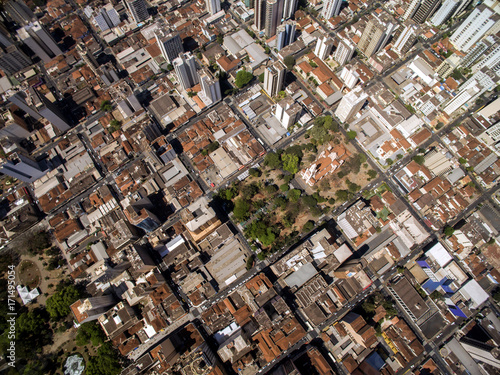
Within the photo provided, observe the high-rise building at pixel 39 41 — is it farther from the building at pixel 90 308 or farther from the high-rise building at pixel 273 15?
the building at pixel 90 308

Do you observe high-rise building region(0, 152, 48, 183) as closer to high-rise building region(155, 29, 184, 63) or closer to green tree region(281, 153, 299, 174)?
high-rise building region(155, 29, 184, 63)

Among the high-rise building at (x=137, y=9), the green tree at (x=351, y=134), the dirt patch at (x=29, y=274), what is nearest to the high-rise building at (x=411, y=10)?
the green tree at (x=351, y=134)

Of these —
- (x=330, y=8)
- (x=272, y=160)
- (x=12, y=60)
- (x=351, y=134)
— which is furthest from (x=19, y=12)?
(x=351, y=134)

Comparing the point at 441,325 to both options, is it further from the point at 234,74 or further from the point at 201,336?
the point at 234,74

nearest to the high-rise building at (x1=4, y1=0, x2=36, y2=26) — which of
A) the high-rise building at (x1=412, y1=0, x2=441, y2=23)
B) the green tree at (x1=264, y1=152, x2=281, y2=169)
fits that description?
the green tree at (x1=264, y1=152, x2=281, y2=169)

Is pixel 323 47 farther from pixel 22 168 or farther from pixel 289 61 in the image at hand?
pixel 22 168

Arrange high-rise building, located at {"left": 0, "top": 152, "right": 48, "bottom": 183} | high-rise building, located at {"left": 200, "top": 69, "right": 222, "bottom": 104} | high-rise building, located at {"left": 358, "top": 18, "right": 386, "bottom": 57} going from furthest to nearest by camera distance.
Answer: high-rise building, located at {"left": 358, "top": 18, "right": 386, "bottom": 57} → high-rise building, located at {"left": 200, "top": 69, "right": 222, "bottom": 104} → high-rise building, located at {"left": 0, "top": 152, "right": 48, "bottom": 183}
